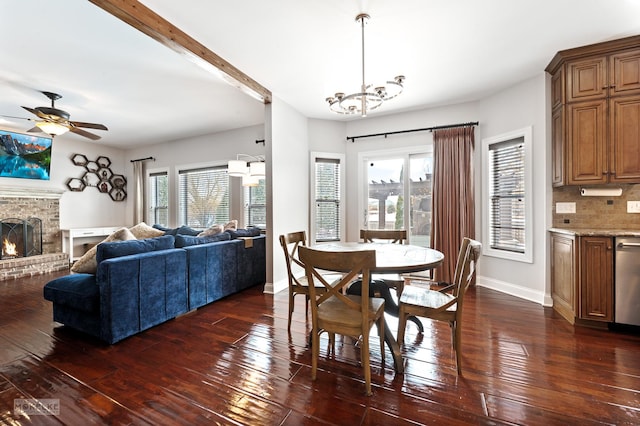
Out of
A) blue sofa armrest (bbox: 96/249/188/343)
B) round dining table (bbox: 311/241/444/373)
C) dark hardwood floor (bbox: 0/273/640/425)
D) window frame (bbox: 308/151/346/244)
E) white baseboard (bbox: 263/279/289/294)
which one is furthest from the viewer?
window frame (bbox: 308/151/346/244)

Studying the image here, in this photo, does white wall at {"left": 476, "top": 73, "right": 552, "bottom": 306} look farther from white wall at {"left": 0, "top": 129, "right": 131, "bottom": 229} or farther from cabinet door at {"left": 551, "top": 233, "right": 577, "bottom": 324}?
white wall at {"left": 0, "top": 129, "right": 131, "bottom": 229}

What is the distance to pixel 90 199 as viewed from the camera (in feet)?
21.8

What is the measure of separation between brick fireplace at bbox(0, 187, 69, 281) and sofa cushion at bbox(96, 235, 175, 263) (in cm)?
430

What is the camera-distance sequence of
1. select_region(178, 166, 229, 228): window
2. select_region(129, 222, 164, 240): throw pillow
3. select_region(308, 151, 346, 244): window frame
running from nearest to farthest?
select_region(129, 222, 164, 240): throw pillow → select_region(308, 151, 346, 244): window frame → select_region(178, 166, 229, 228): window

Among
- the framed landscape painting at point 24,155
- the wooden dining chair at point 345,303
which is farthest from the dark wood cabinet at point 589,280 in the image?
the framed landscape painting at point 24,155

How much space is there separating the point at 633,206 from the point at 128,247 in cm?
537

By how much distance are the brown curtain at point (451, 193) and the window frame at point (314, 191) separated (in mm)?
1515

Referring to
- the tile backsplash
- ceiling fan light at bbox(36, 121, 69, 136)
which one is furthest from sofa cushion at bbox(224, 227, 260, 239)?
the tile backsplash

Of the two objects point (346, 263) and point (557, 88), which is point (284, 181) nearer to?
point (346, 263)

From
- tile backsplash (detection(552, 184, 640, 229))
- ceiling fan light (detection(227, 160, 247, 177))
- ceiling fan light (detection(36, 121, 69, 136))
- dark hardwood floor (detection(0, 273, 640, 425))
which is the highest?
ceiling fan light (detection(36, 121, 69, 136))

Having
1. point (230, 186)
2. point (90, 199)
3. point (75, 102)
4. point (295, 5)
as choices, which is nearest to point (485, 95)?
point (295, 5)

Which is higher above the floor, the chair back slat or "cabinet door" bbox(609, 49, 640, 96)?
"cabinet door" bbox(609, 49, 640, 96)

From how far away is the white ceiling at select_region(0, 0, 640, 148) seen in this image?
225 cm

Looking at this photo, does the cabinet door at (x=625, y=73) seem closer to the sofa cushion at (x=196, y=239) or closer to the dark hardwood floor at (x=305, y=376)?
the dark hardwood floor at (x=305, y=376)
